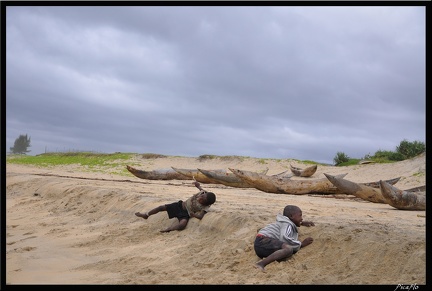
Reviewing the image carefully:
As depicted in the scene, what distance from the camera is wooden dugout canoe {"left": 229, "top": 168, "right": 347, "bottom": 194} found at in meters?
11.1

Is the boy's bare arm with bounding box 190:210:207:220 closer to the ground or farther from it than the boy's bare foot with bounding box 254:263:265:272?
farther from it

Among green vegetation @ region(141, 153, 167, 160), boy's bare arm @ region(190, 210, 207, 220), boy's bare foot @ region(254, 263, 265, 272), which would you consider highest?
green vegetation @ region(141, 153, 167, 160)

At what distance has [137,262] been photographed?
5.04 meters

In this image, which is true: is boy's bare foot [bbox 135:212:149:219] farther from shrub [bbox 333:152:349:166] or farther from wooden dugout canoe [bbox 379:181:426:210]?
shrub [bbox 333:152:349:166]

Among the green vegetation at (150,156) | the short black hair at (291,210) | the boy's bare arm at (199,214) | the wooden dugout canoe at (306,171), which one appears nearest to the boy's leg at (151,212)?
the boy's bare arm at (199,214)

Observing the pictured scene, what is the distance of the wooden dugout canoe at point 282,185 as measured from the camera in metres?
11.1

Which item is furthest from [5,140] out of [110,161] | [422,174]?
[110,161]

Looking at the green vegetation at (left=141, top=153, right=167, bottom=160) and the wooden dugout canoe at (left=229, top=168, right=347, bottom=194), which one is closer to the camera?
the wooden dugout canoe at (left=229, top=168, right=347, bottom=194)

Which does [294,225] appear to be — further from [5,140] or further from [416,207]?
[416,207]

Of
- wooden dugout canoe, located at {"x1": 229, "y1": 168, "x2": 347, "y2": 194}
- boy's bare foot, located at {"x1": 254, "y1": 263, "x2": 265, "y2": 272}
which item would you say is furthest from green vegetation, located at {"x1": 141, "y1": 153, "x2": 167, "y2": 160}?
boy's bare foot, located at {"x1": 254, "y1": 263, "x2": 265, "y2": 272}

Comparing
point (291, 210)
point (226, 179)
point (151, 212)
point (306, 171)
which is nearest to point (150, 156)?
point (306, 171)

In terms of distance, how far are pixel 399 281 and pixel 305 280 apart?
0.79 m

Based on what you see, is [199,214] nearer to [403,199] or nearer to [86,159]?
[403,199]

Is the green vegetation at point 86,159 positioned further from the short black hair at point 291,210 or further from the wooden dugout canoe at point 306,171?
the short black hair at point 291,210
